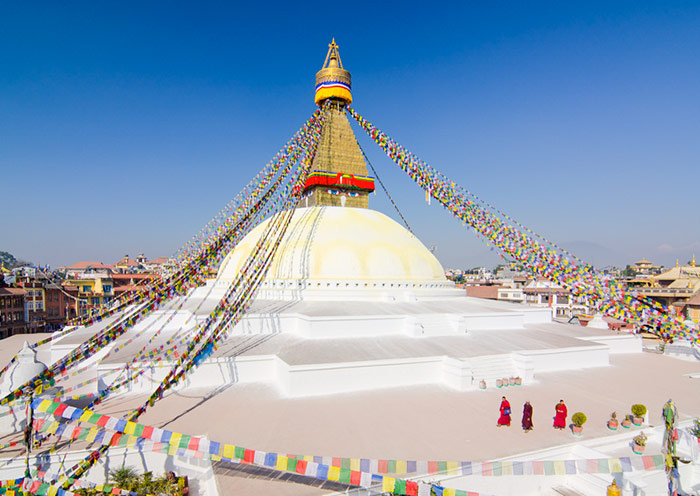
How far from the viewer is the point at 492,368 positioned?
977 cm

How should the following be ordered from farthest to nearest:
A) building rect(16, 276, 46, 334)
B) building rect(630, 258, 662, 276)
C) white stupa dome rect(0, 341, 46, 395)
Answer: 1. building rect(630, 258, 662, 276)
2. building rect(16, 276, 46, 334)
3. white stupa dome rect(0, 341, 46, 395)

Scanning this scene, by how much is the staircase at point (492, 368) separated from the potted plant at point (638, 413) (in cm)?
286

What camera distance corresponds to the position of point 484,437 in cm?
653

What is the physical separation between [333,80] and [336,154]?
9.56 feet

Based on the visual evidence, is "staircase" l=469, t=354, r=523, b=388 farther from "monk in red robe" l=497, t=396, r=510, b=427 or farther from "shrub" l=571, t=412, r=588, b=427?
"shrub" l=571, t=412, r=588, b=427

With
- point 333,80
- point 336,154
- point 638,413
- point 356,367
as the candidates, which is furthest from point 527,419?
point 333,80

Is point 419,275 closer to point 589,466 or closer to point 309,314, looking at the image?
point 309,314

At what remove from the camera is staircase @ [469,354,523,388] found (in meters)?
9.51

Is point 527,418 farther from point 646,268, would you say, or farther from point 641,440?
point 646,268

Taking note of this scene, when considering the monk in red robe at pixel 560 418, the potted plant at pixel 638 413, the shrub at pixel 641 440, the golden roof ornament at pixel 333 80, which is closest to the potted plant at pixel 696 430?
the potted plant at pixel 638 413

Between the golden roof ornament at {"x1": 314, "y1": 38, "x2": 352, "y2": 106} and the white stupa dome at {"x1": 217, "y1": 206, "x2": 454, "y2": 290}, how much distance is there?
14.8ft

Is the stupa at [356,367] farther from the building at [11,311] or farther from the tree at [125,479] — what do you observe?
the building at [11,311]

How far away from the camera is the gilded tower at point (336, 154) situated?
16.0 meters

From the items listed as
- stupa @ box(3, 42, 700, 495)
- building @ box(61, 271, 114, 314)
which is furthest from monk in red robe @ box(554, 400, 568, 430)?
building @ box(61, 271, 114, 314)
